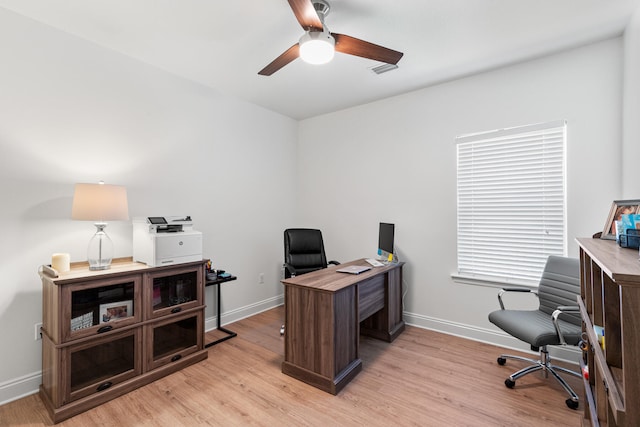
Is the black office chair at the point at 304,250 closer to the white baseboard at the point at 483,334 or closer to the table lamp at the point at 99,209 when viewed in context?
the white baseboard at the point at 483,334

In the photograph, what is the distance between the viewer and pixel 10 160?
215 centimetres

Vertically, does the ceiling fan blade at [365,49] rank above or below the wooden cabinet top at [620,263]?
above

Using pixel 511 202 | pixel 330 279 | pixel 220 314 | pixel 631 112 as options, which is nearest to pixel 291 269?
pixel 330 279

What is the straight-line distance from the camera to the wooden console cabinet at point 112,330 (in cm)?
197

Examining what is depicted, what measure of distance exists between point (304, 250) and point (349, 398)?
184 cm

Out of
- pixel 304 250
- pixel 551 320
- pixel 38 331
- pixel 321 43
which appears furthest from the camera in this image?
pixel 304 250

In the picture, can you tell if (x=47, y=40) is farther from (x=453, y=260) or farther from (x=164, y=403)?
(x=453, y=260)

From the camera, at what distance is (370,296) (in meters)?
2.80

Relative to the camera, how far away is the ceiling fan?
176 cm

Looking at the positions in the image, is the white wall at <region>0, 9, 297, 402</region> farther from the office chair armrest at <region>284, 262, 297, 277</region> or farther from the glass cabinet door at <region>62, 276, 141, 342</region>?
the office chair armrest at <region>284, 262, 297, 277</region>

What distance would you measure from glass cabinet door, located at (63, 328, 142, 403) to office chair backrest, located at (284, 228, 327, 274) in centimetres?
172

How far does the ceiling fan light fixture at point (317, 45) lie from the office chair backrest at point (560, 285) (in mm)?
2492

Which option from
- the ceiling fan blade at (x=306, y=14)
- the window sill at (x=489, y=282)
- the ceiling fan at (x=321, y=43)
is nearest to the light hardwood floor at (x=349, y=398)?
the window sill at (x=489, y=282)

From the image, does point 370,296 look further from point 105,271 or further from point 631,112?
point 631,112
